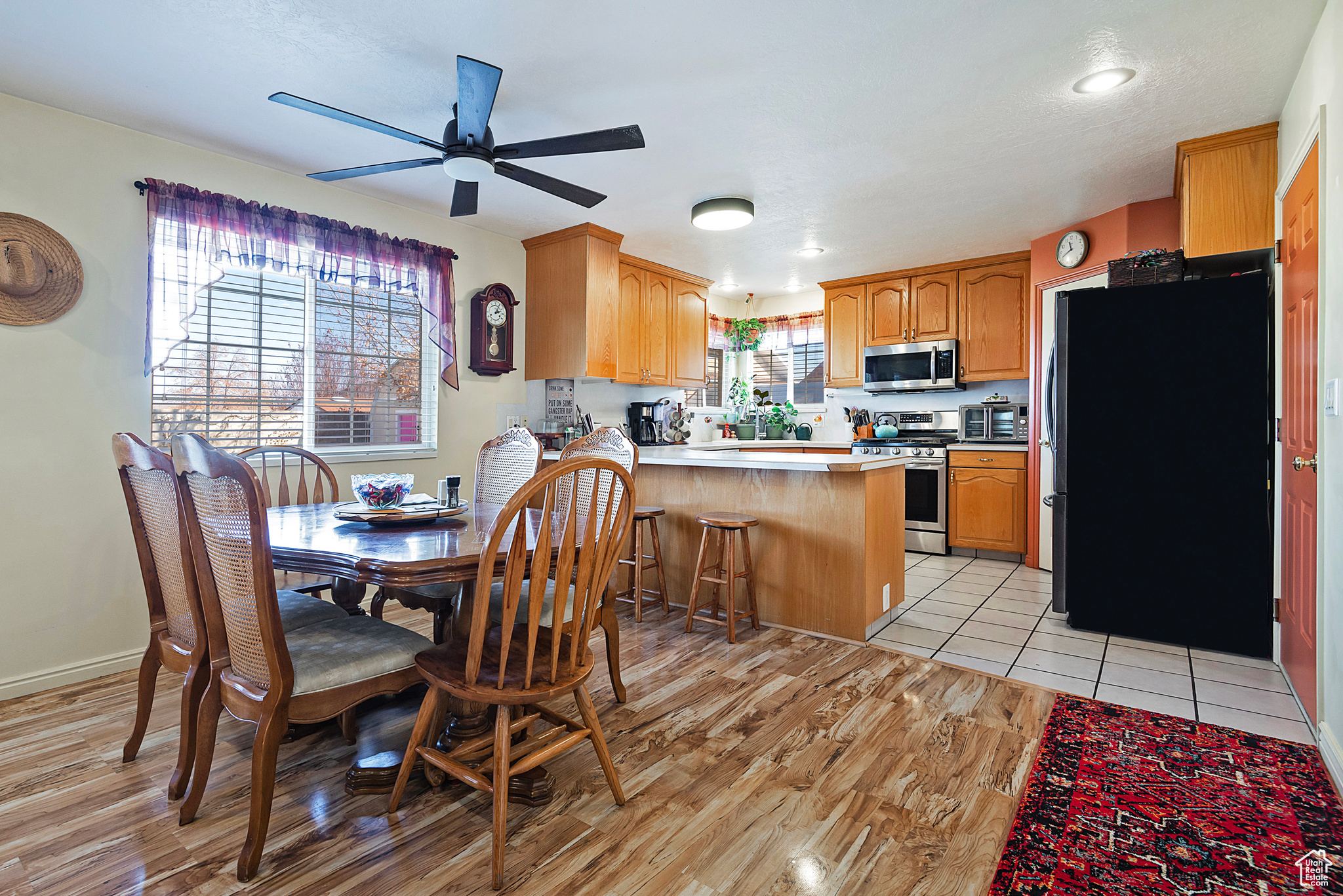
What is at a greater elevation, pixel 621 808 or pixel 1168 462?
pixel 1168 462

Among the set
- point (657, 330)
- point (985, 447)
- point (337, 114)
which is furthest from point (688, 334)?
point (337, 114)

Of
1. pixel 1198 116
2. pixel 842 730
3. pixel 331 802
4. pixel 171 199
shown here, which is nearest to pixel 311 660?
pixel 331 802

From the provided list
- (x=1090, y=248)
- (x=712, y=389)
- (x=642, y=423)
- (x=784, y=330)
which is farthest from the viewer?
(x=712, y=389)

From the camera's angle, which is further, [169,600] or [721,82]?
[721,82]

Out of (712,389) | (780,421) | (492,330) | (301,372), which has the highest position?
(492,330)

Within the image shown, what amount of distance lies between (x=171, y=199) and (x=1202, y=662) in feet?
16.1

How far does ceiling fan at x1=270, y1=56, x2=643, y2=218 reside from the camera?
2.06 meters

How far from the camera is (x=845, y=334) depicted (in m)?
5.83

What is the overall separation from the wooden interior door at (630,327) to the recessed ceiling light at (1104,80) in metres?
2.90

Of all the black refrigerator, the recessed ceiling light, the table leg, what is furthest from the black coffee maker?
the recessed ceiling light

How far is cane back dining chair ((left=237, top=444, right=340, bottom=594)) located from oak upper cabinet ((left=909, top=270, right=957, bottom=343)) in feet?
14.6

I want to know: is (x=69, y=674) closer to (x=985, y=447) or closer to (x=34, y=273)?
(x=34, y=273)

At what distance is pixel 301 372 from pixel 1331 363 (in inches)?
165

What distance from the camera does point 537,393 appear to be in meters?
4.65
